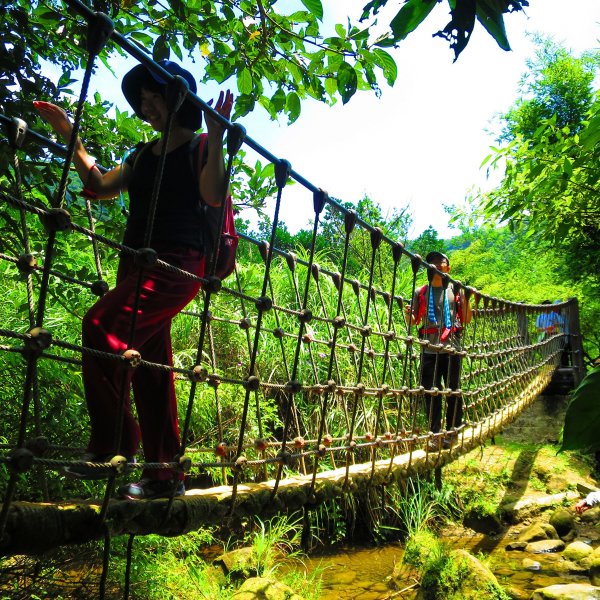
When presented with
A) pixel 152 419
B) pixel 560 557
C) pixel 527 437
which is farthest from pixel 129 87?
pixel 527 437

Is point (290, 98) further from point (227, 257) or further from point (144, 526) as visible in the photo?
point (144, 526)

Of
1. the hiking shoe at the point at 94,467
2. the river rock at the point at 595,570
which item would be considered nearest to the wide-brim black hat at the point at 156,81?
the hiking shoe at the point at 94,467

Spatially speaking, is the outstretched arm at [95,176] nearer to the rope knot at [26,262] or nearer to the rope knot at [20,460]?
the rope knot at [26,262]

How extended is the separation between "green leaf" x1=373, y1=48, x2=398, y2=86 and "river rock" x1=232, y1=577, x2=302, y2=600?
2355 millimetres

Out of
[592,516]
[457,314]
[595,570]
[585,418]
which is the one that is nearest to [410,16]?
[585,418]

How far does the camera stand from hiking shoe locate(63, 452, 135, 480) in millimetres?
1075

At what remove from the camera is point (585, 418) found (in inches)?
17.9

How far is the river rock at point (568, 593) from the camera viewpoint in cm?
344

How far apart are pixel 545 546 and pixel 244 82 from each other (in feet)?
14.2

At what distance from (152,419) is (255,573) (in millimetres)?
2270

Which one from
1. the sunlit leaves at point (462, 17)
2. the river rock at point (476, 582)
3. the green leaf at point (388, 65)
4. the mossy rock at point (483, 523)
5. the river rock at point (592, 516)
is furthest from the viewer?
the river rock at point (592, 516)

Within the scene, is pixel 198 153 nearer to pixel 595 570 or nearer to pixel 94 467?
pixel 94 467

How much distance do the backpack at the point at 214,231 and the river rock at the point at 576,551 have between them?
13.5ft

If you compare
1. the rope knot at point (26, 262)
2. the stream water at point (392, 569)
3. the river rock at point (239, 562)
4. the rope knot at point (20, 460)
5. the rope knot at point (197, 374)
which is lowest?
the stream water at point (392, 569)
